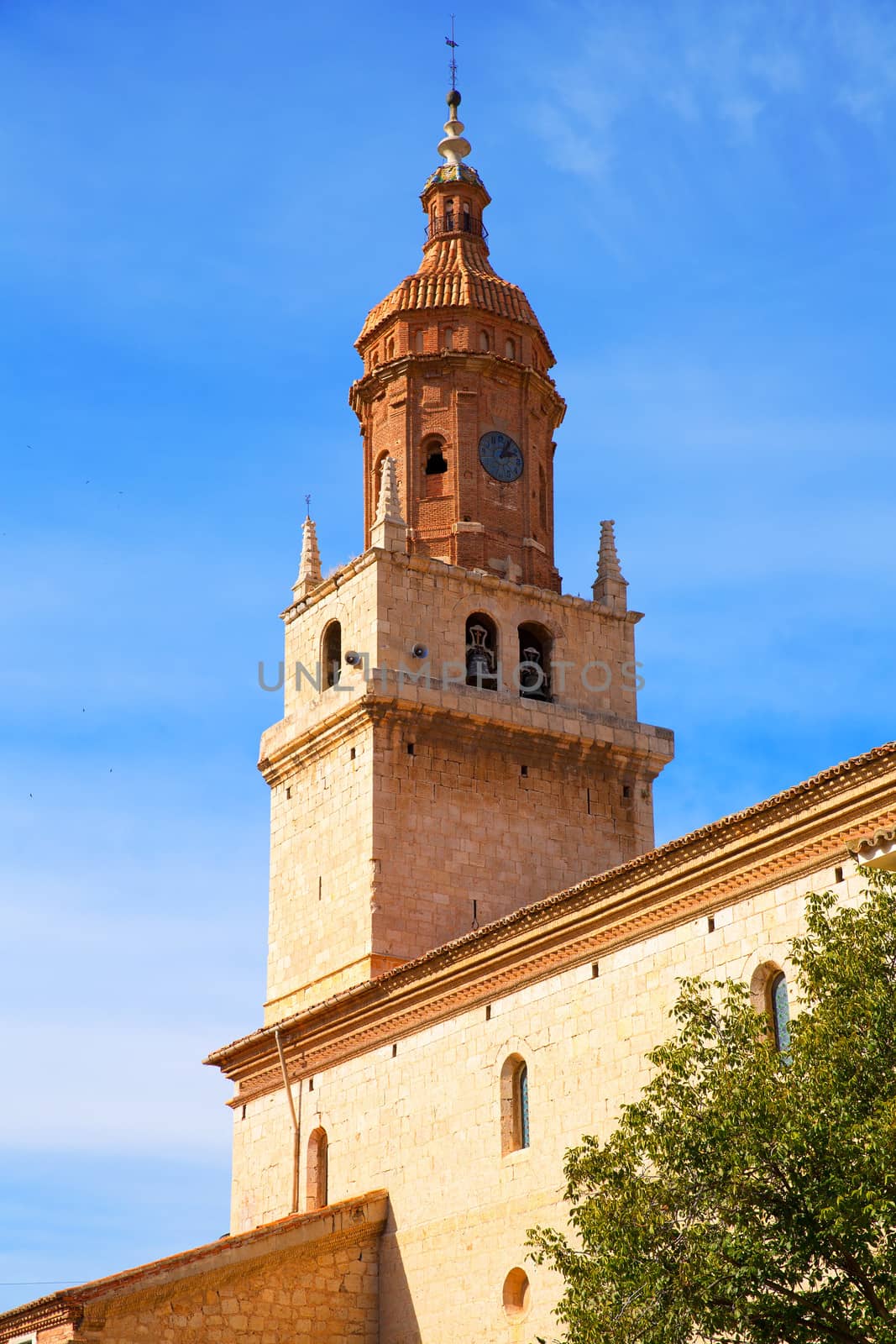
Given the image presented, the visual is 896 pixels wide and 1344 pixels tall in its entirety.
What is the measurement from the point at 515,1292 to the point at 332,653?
14.7 m

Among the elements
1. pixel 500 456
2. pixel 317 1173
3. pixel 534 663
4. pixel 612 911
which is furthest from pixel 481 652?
pixel 612 911

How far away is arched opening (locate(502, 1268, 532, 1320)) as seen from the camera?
2794 cm

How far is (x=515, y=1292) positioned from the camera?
28094mm

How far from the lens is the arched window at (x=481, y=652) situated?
3819cm

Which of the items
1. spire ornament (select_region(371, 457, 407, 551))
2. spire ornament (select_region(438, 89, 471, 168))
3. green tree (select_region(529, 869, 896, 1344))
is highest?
spire ornament (select_region(438, 89, 471, 168))

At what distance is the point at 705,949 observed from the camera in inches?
1009

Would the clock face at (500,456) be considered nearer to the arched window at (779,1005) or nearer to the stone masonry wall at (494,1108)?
the stone masonry wall at (494,1108)

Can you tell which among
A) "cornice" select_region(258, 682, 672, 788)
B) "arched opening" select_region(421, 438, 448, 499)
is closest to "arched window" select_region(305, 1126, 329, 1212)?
"cornice" select_region(258, 682, 672, 788)

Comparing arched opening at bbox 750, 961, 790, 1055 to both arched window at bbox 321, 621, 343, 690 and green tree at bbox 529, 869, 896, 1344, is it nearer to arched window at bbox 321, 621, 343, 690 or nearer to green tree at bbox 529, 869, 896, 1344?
green tree at bbox 529, 869, 896, 1344

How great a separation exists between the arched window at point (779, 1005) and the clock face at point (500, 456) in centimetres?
1741

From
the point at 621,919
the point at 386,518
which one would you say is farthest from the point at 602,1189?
the point at 386,518

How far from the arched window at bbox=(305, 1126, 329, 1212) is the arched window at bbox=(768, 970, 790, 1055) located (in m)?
11.9

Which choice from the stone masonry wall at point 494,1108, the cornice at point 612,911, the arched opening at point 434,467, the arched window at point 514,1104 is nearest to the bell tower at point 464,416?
the arched opening at point 434,467

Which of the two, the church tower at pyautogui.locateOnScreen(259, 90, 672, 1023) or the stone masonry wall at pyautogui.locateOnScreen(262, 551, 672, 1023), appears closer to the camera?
the stone masonry wall at pyautogui.locateOnScreen(262, 551, 672, 1023)
